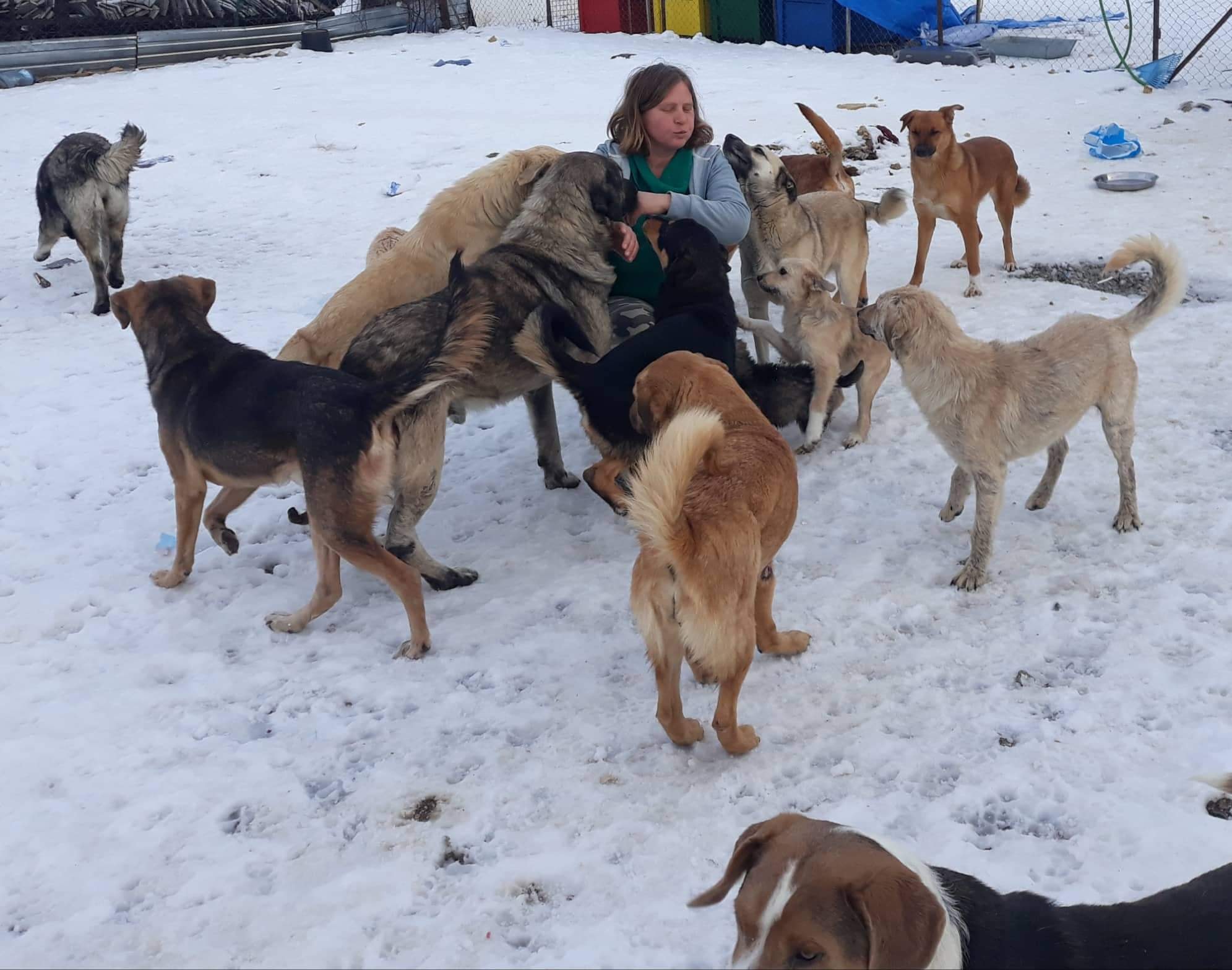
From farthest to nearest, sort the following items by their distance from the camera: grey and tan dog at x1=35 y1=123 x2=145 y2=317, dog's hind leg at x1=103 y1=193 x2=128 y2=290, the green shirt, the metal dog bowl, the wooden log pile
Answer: the wooden log pile
the metal dog bowl
dog's hind leg at x1=103 y1=193 x2=128 y2=290
grey and tan dog at x1=35 y1=123 x2=145 y2=317
the green shirt

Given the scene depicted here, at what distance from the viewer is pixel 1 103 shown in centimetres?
1446

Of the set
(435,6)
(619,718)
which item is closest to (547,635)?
(619,718)

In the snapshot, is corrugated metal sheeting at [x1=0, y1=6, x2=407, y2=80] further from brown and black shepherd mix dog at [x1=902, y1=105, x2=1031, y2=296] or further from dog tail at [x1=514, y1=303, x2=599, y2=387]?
dog tail at [x1=514, y1=303, x2=599, y2=387]

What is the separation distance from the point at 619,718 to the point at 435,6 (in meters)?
21.1

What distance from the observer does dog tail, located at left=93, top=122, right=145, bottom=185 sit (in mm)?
8188

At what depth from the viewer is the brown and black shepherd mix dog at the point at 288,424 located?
3.84 m

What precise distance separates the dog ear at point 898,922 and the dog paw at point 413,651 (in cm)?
241

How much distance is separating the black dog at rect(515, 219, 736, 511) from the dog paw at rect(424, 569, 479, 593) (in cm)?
75

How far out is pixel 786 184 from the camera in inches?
243

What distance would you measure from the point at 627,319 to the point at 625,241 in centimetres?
49

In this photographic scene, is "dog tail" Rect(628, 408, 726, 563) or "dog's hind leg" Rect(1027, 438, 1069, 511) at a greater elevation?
"dog tail" Rect(628, 408, 726, 563)

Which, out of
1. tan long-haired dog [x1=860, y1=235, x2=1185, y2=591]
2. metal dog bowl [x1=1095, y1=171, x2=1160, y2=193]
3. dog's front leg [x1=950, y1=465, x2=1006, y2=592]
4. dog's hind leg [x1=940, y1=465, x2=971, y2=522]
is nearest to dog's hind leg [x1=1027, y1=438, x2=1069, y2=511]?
tan long-haired dog [x1=860, y1=235, x2=1185, y2=591]

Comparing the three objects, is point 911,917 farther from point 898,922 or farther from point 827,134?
point 827,134

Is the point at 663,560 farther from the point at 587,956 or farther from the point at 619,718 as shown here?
the point at 587,956
